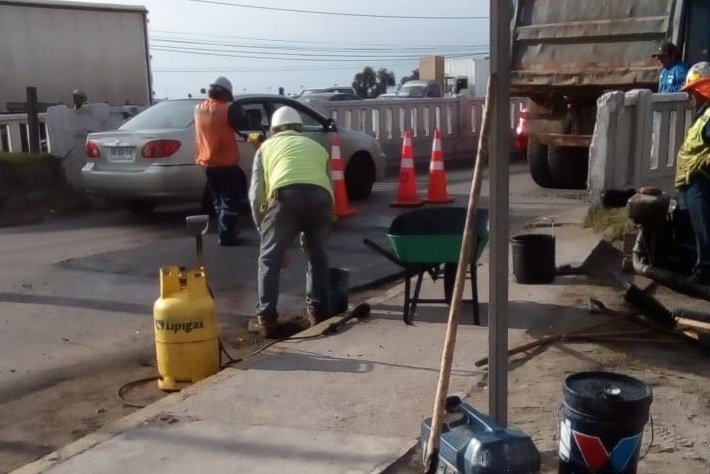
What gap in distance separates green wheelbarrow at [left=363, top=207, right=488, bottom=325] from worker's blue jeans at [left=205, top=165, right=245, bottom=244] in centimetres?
388

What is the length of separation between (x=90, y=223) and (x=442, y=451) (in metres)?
9.47

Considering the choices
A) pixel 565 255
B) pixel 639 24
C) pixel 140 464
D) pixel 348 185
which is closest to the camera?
pixel 140 464

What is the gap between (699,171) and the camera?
7.32m

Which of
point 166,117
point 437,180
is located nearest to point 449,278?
point 166,117

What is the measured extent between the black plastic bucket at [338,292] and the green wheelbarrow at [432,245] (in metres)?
0.61

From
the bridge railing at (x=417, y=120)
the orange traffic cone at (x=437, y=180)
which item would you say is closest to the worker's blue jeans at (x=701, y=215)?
the orange traffic cone at (x=437, y=180)

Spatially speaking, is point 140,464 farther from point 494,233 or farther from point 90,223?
point 90,223

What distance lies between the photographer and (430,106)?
1961cm

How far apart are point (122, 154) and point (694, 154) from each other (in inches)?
276

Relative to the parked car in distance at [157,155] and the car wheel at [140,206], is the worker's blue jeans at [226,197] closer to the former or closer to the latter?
the parked car in distance at [157,155]

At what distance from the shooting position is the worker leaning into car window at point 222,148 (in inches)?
405

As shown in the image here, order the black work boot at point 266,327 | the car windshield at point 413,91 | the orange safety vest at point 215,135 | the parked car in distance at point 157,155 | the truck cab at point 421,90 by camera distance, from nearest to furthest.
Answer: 1. the black work boot at point 266,327
2. the orange safety vest at point 215,135
3. the parked car in distance at point 157,155
4. the truck cab at point 421,90
5. the car windshield at point 413,91

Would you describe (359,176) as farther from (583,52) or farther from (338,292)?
(338,292)

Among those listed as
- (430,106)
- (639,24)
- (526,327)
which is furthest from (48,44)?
(526,327)
